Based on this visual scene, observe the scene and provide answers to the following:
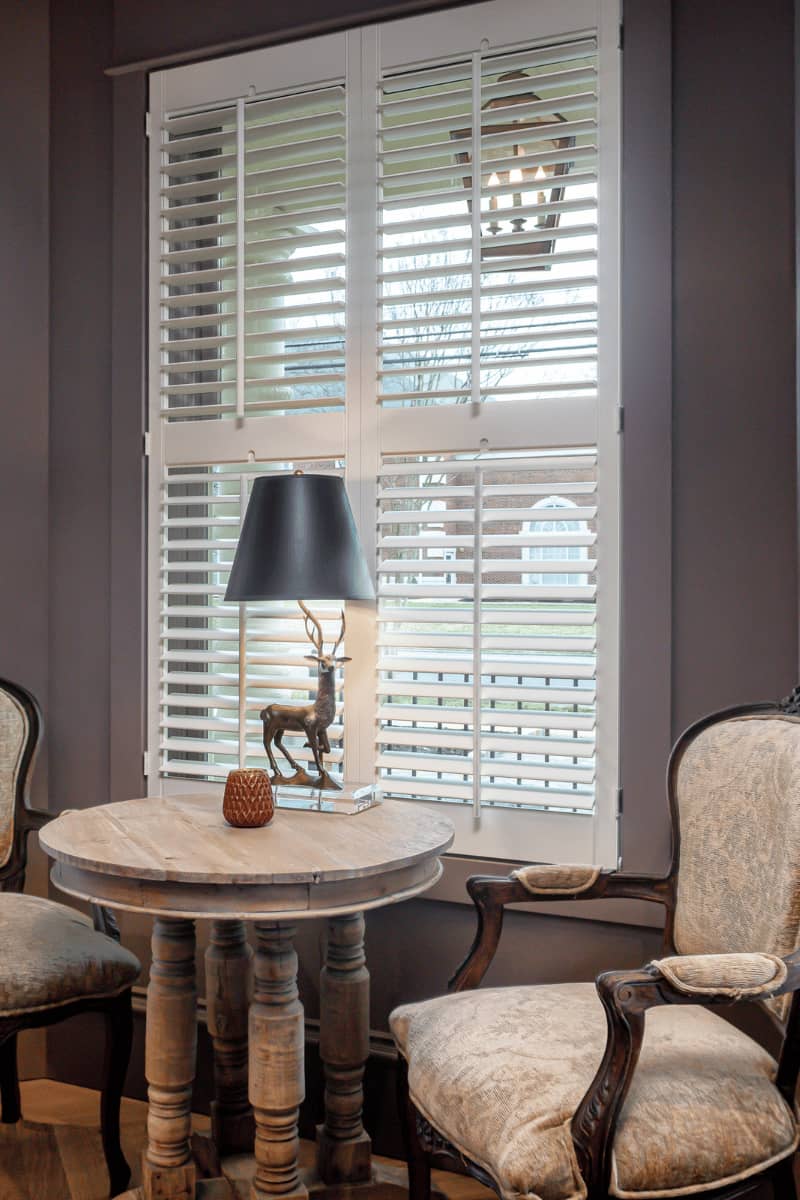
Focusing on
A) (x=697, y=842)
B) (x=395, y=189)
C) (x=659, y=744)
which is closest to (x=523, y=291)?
(x=395, y=189)

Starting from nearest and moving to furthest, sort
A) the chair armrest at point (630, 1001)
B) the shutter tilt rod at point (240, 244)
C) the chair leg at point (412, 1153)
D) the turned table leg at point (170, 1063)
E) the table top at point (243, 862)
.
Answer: the chair armrest at point (630, 1001), the table top at point (243, 862), the chair leg at point (412, 1153), the turned table leg at point (170, 1063), the shutter tilt rod at point (240, 244)

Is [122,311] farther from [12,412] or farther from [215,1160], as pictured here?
[215,1160]

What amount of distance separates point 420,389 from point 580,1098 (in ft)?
5.04

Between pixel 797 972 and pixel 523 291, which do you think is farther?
pixel 523 291

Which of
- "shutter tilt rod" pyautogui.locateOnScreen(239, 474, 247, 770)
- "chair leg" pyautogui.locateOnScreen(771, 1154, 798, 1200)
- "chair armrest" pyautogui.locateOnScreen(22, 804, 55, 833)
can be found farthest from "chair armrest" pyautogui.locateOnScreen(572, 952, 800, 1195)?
"chair armrest" pyautogui.locateOnScreen(22, 804, 55, 833)

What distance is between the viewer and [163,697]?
2.55m

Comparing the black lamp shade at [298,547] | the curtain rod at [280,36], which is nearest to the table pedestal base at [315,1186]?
the black lamp shade at [298,547]

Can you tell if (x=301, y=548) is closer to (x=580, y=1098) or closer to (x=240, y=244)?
(x=240, y=244)

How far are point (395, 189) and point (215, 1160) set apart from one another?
7.19ft

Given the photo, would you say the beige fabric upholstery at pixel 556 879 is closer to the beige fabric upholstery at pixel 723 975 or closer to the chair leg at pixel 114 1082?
the beige fabric upholstery at pixel 723 975

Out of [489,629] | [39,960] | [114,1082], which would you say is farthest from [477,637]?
[114,1082]

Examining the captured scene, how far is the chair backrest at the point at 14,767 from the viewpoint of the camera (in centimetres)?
238

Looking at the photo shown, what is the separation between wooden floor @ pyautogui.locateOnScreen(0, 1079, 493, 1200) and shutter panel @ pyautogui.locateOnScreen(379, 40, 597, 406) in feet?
5.91

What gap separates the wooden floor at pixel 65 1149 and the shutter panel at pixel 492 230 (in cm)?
180
